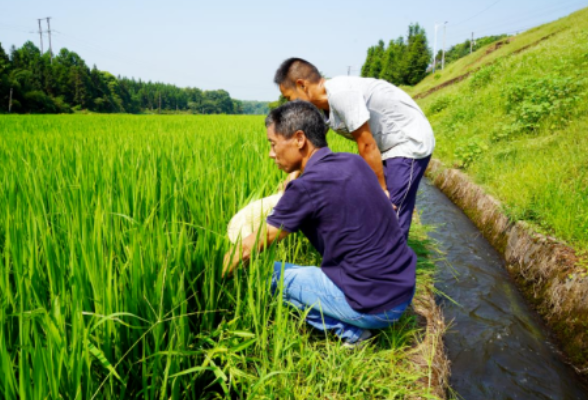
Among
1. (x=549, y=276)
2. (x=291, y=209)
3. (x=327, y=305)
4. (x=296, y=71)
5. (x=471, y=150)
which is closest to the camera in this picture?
(x=291, y=209)

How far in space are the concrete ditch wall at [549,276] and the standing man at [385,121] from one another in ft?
3.76

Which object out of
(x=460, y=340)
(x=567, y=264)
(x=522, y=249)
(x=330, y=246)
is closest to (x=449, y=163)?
(x=522, y=249)

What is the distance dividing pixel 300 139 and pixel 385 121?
3.35 ft

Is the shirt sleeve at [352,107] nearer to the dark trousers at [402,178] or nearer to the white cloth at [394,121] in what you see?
the white cloth at [394,121]

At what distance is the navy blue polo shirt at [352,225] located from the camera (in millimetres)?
1510

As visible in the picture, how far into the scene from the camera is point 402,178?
7.91 ft

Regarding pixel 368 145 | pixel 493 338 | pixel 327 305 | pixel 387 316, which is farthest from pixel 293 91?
pixel 493 338

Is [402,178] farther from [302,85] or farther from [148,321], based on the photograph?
[148,321]

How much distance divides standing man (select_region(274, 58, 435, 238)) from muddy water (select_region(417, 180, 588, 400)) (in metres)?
0.96

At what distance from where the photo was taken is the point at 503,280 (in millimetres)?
3193

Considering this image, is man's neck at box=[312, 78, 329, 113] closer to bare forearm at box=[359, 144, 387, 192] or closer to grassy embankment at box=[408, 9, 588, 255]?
bare forearm at box=[359, 144, 387, 192]

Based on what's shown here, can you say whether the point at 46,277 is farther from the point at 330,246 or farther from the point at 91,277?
the point at 330,246

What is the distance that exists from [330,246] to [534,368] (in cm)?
164

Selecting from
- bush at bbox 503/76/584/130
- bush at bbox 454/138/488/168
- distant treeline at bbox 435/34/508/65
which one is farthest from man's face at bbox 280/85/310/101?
distant treeline at bbox 435/34/508/65
